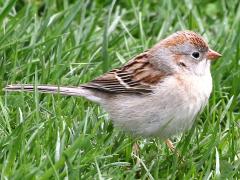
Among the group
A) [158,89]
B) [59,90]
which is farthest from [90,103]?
[158,89]

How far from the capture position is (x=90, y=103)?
17.1ft

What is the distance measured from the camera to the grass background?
164 inches

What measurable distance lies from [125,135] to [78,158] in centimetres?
71

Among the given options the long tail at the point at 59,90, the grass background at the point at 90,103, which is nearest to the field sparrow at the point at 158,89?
the long tail at the point at 59,90

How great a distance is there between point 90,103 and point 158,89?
27.7 inches

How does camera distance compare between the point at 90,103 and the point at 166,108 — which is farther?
the point at 90,103

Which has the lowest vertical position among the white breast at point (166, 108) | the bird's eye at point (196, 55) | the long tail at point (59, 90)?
the white breast at point (166, 108)

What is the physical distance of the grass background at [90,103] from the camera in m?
4.18

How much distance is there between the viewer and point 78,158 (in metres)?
4.12

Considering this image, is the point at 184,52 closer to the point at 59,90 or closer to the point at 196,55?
the point at 196,55

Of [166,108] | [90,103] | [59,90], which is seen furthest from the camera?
[90,103]

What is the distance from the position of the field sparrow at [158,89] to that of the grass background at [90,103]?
106mm

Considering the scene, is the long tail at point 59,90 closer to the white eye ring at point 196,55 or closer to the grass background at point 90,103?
the grass background at point 90,103

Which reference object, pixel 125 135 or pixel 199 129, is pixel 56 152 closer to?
pixel 125 135
